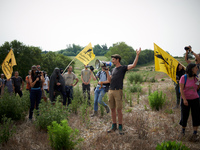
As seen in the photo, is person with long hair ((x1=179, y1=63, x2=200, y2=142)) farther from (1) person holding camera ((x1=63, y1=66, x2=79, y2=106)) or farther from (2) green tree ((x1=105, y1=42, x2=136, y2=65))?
(2) green tree ((x1=105, y1=42, x2=136, y2=65))

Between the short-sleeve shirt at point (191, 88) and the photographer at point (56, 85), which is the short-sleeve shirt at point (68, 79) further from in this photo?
the short-sleeve shirt at point (191, 88)

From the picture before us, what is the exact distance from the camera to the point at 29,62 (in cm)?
2578

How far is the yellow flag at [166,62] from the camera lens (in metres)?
4.82

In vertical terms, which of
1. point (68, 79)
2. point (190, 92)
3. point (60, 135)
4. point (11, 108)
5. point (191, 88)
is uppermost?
point (68, 79)

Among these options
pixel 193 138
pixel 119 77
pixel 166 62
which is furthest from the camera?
pixel 166 62

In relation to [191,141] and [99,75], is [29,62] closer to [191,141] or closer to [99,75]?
[99,75]

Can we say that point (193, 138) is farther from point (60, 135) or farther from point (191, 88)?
point (60, 135)

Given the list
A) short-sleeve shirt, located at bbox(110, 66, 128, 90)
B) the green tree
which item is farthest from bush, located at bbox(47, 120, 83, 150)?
the green tree

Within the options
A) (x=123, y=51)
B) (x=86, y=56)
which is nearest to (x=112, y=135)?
(x=86, y=56)

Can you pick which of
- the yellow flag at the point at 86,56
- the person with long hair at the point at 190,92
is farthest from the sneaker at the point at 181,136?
the yellow flag at the point at 86,56

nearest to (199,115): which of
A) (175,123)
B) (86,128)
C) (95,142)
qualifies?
(175,123)

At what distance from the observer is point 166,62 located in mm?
4879

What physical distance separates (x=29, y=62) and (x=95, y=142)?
25409 millimetres

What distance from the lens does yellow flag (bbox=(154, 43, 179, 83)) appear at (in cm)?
482
